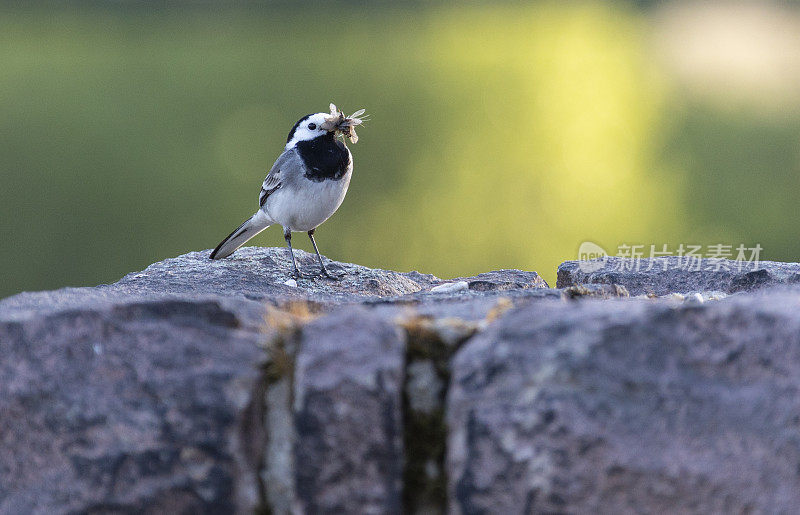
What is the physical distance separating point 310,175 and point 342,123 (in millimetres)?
280

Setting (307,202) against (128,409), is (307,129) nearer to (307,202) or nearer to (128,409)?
(307,202)

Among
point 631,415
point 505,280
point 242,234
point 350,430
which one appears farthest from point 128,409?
point 242,234

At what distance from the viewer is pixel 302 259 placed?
3928mm

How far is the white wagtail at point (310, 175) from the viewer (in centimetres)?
383

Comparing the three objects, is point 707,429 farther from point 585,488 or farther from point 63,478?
point 63,478

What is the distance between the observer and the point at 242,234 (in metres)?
4.07

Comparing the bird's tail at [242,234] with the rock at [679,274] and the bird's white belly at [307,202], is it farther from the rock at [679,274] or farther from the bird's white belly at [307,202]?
the rock at [679,274]

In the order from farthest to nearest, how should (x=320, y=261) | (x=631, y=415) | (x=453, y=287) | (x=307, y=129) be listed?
(x=307, y=129) → (x=320, y=261) → (x=453, y=287) → (x=631, y=415)

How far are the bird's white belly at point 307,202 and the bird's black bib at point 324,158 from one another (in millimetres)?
32

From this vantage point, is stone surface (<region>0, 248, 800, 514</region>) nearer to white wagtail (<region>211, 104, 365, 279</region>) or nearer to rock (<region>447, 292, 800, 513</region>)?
rock (<region>447, 292, 800, 513</region>)

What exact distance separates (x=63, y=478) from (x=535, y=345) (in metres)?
1.04

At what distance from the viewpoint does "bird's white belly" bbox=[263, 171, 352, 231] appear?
3836 millimetres

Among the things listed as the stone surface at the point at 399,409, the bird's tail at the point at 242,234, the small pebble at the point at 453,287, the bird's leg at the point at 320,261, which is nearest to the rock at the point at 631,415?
the stone surface at the point at 399,409

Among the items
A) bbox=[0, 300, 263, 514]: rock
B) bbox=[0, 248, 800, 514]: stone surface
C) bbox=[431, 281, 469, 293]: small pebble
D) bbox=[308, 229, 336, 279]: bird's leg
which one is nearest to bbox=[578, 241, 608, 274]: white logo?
bbox=[431, 281, 469, 293]: small pebble
